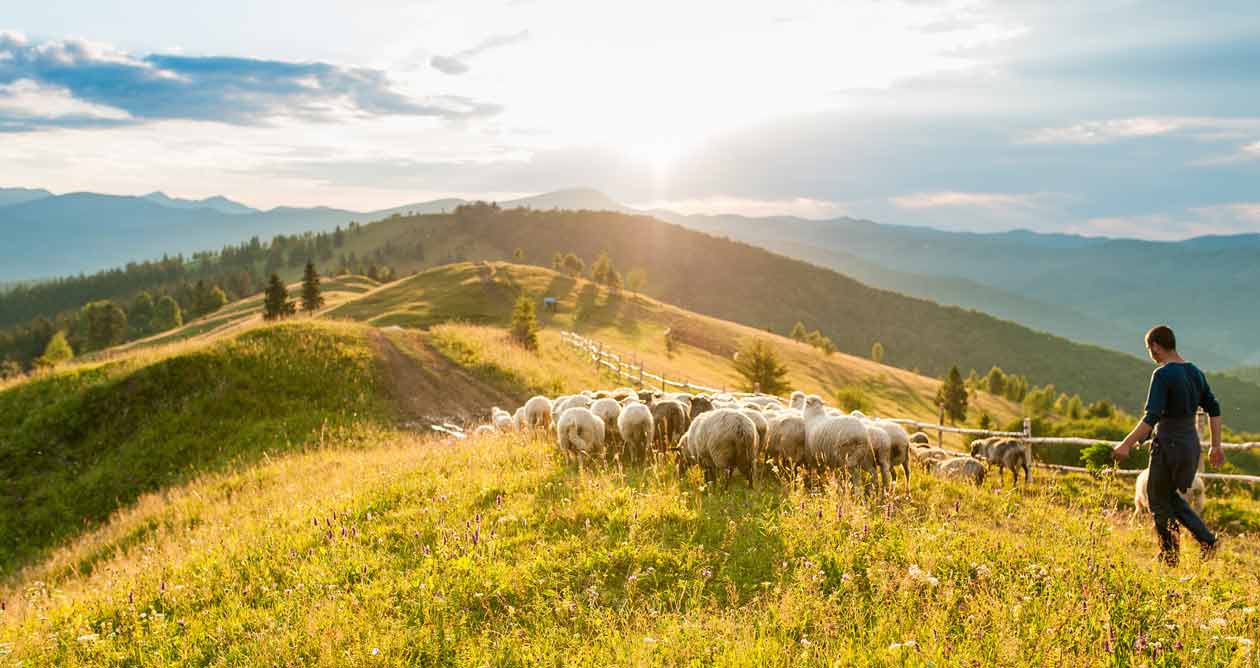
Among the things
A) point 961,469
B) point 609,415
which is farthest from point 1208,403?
point 609,415

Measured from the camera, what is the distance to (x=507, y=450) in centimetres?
1337

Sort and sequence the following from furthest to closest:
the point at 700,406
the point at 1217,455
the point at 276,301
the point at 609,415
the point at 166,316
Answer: the point at 166,316 < the point at 276,301 < the point at 700,406 < the point at 609,415 < the point at 1217,455

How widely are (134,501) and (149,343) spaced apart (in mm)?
66015

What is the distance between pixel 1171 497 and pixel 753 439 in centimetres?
528

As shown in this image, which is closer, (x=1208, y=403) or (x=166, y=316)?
(x=1208, y=403)

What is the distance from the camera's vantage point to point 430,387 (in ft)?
83.0

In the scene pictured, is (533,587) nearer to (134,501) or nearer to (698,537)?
(698,537)

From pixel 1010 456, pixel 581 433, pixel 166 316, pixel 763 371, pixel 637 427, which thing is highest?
pixel 637 427

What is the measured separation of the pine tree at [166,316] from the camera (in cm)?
10775

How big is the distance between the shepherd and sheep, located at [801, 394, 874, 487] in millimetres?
3782

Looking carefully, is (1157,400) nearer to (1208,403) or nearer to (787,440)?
(1208,403)

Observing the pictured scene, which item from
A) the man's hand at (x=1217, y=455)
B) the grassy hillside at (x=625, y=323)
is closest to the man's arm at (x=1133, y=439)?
the man's hand at (x=1217, y=455)

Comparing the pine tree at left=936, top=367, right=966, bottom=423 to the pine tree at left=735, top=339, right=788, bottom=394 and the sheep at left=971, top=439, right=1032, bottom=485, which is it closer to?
the pine tree at left=735, top=339, right=788, bottom=394

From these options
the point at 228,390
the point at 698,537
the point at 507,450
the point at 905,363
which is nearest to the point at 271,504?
the point at 507,450
